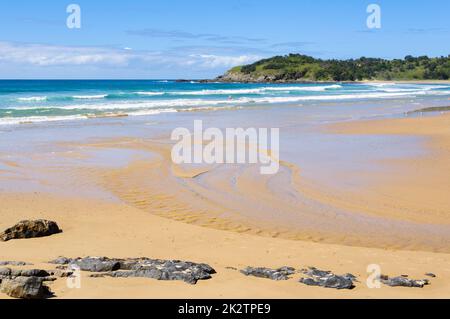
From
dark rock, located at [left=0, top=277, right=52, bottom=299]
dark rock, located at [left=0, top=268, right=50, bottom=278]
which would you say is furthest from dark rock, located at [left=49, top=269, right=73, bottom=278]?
dark rock, located at [left=0, top=277, right=52, bottom=299]

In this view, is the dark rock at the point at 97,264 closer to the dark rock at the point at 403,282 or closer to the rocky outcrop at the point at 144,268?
the rocky outcrop at the point at 144,268

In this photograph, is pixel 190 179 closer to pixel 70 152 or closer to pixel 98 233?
pixel 98 233

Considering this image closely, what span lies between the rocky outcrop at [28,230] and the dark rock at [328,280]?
4.14m

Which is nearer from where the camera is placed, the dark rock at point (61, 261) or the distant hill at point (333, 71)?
the dark rock at point (61, 261)

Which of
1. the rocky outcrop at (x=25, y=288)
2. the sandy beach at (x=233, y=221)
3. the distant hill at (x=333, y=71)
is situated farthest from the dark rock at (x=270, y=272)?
the distant hill at (x=333, y=71)

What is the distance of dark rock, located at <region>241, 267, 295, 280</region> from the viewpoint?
20.8ft

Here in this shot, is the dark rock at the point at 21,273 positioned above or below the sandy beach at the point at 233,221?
above

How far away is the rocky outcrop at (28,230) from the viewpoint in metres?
8.03

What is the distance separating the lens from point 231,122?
2847 centimetres

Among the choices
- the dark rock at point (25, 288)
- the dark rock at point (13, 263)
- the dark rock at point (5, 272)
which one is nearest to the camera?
the dark rock at point (25, 288)

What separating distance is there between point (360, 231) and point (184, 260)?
330 cm

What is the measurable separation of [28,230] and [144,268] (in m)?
2.68

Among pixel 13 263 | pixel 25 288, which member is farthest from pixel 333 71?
pixel 25 288
